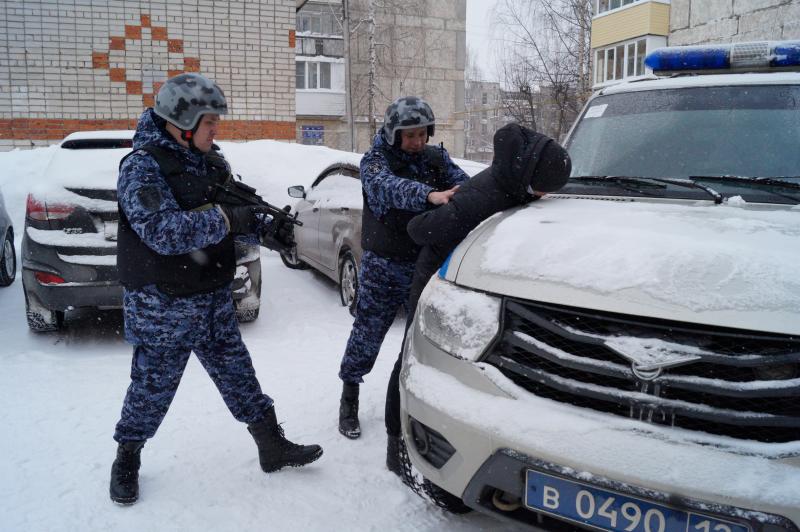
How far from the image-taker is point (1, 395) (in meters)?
3.82

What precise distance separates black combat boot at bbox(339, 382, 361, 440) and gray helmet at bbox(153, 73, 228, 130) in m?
1.61

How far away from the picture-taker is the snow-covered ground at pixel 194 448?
2.54 meters

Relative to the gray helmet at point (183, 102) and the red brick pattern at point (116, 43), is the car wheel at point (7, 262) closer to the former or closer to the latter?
the gray helmet at point (183, 102)

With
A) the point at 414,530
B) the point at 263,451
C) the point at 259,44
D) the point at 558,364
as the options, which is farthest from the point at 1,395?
the point at 259,44

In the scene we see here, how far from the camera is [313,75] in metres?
33.4

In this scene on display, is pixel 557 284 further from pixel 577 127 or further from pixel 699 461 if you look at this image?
pixel 577 127

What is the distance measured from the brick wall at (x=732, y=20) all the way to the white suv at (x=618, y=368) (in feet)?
66.2

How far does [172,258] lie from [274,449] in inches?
39.7

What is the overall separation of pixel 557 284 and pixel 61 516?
7.30ft

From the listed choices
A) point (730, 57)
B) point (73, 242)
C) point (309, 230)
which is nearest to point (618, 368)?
point (730, 57)

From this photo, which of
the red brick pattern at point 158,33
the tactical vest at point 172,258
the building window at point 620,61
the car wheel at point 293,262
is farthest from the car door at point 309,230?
the building window at point 620,61

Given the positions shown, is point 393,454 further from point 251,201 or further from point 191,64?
point 191,64

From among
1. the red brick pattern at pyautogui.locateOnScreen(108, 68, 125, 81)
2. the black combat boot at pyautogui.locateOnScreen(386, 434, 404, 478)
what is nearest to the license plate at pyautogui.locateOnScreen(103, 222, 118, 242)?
the black combat boot at pyautogui.locateOnScreen(386, 434, 404, 478)

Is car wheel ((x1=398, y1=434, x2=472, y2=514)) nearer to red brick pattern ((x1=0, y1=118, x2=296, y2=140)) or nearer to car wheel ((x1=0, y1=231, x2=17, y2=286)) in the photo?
car wheel ((x1=0, y1=231, x2=17, y2=286))
